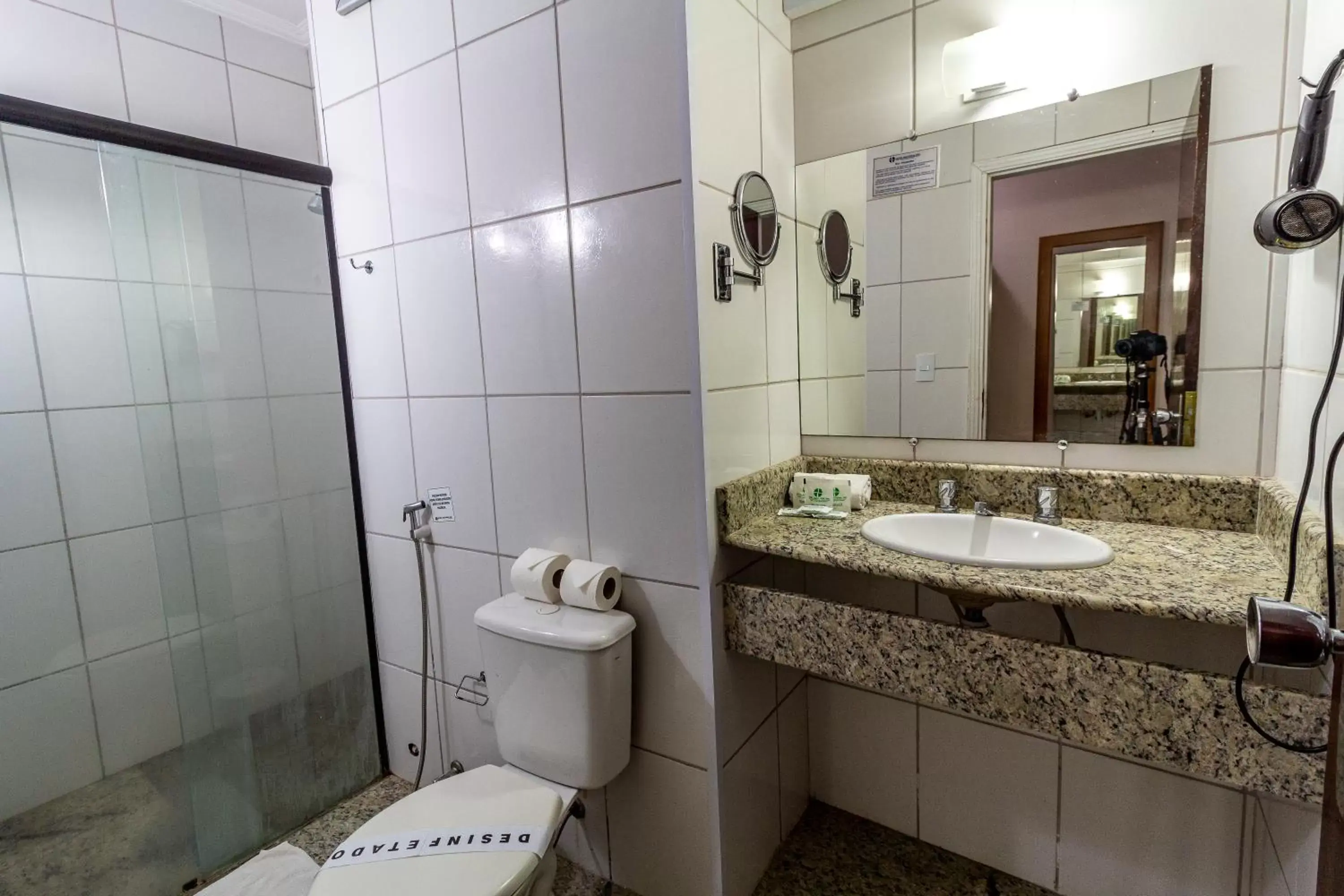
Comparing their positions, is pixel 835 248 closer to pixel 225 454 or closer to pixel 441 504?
pixel 441 504

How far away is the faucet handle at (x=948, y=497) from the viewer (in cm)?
137

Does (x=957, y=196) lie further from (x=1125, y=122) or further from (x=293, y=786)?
(x=293, y=786)

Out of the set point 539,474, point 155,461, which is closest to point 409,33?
point 539,474

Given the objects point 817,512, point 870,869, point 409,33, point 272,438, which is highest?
point 409,33

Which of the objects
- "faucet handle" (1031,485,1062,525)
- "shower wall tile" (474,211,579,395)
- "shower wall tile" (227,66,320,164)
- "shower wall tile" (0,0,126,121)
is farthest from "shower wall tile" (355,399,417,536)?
"faucet handle" (1031,485,1062,525)

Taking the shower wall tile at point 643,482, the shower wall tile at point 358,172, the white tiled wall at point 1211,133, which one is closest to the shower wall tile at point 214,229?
the shower wall tile at point 358,172

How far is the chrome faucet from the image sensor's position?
137cm

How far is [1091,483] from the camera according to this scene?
49.2 inches

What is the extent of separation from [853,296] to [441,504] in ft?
3.96

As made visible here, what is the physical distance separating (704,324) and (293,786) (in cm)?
172

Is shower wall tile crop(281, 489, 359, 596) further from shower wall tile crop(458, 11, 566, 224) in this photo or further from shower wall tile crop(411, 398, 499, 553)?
shower wall tile crop(458, 11, 566, 224)

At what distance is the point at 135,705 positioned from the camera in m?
1.78

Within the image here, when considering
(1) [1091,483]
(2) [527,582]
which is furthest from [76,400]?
(1) [1091,483]

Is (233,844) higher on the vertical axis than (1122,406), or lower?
lower
